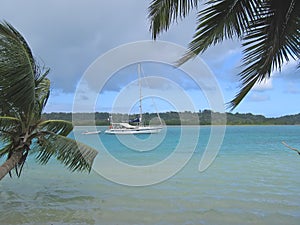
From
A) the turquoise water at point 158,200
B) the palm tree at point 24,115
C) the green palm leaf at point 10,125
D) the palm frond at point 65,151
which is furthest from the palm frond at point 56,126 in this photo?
the turquoise water at point 158,200

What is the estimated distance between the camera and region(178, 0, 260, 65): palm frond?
3305 millimetres

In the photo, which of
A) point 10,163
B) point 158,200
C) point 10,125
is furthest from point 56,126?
point 158,200

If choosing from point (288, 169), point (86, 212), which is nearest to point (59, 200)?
point (86, 212)

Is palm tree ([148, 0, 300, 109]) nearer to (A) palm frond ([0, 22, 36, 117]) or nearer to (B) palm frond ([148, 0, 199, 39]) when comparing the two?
(B) palm frond ([148, 0, 199, 39])

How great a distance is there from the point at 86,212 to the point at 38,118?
271cm

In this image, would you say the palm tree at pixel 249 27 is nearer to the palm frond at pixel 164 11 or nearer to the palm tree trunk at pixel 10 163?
the palm frond at pixel 164 11

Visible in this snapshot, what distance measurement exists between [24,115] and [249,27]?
3.73 metres

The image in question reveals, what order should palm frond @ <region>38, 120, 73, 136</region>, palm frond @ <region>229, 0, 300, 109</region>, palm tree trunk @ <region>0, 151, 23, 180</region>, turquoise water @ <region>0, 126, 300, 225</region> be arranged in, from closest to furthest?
palm frond @ <region>229, 0, 300, 109</region> < palm tree trunk @ <region>0, 151, 23, 180</region> < palm frond @ <region>38, 120, 73, 136</region> < turquoise water @ <region>0, 126, 300, 225</region>

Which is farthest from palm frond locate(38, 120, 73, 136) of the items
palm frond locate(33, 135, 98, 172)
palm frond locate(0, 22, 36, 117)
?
palm frond locate(0, 22, 36, 117)

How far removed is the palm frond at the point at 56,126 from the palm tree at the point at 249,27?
299 centimetres

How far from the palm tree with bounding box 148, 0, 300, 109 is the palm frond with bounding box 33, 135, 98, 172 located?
2978 mm

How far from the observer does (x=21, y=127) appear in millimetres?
5148

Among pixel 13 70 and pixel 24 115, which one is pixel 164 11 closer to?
pixel 13 70

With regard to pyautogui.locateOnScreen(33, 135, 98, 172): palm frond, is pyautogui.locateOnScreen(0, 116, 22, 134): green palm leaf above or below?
above
